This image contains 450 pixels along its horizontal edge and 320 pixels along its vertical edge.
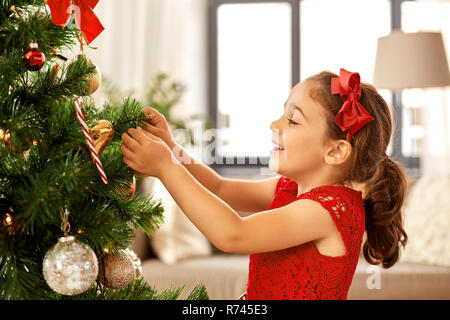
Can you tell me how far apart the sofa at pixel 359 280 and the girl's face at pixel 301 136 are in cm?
150

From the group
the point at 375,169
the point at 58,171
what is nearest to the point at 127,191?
the point at 58,171

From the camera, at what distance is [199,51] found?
14.0 feet

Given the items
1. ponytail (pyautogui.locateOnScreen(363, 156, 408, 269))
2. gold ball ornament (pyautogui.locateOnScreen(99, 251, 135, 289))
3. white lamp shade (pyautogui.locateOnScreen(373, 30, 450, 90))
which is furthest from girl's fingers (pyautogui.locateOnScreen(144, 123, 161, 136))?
white lamp shade (pyautogui.locateOnScreen(373, 30, 450, 90))

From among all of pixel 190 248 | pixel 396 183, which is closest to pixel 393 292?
pixel 190 248

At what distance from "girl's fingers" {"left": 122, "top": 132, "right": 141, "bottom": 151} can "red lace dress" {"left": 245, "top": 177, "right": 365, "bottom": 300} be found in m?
0.37

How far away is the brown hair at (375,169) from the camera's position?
1105mm

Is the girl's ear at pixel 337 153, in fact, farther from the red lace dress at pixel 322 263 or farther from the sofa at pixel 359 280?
the sofa at pixel 359 280

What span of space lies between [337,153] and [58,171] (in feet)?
2.02

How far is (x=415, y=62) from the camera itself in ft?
9.32

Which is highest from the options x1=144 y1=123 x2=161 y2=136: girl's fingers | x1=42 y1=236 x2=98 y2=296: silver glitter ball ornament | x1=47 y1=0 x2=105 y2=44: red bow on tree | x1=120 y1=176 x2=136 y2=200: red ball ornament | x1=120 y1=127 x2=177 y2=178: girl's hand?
x1=47 y1=0 x2=105 y2=44: red bow on tree

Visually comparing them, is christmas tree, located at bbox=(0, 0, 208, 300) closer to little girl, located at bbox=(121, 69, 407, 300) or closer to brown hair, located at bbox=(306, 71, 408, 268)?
little girl, located at bbox=(121, 69, 407, 300)

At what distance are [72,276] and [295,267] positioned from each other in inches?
20.2

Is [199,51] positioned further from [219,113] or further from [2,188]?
[2,188]

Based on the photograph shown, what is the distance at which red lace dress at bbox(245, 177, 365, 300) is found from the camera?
1040 millimetres
